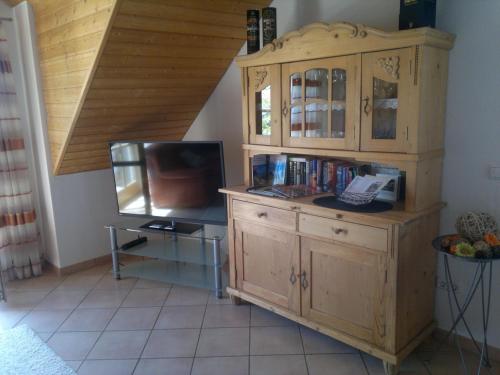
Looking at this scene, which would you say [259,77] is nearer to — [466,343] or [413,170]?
[413,170]

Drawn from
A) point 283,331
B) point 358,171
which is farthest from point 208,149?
point 283,331

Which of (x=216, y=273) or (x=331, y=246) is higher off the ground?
(x=331, y=246)

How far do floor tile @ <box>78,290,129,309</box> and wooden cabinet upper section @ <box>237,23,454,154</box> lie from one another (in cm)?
162

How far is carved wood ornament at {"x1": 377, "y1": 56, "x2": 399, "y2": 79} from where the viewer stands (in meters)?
1.98

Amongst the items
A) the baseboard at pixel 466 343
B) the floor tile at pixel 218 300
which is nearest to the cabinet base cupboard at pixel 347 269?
the baseboard at pixel 466 343

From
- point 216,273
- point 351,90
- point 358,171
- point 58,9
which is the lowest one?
point 216,273

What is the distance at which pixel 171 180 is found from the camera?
125 inches

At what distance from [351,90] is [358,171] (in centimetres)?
51

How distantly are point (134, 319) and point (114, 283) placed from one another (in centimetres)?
66

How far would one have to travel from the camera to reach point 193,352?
7.79ft

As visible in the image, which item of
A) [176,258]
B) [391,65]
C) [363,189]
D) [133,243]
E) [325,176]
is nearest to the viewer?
[391,65]

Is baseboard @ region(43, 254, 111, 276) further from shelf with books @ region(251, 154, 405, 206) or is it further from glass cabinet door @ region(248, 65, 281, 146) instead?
glass cabinet door @ region(248, 65, 281, 146)

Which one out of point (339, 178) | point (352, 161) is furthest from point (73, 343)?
point (352, 161)

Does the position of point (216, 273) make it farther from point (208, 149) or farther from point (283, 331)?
point (208, 149)
